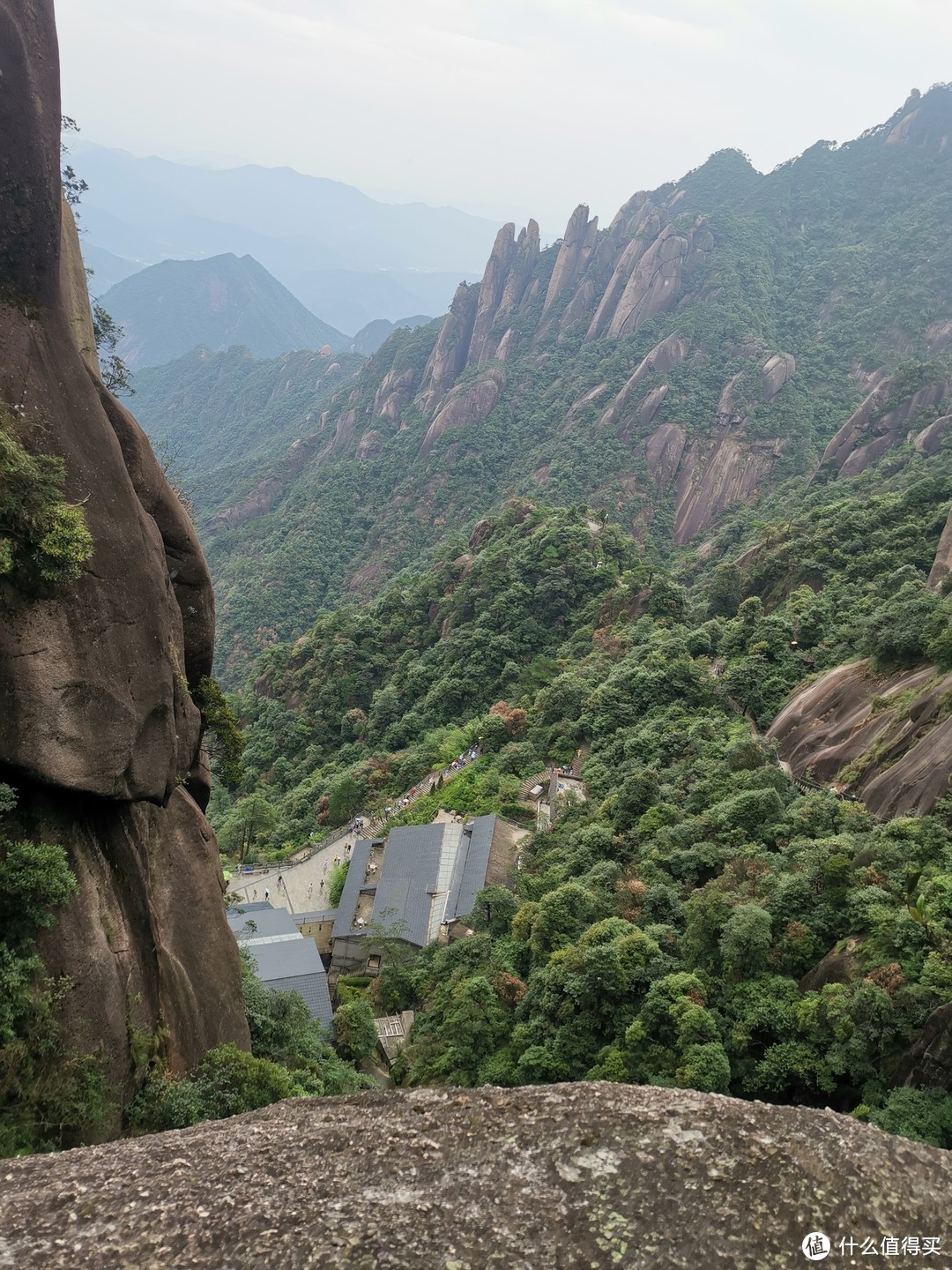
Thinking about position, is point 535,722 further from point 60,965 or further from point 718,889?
point 60,965

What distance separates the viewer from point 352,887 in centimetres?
3366

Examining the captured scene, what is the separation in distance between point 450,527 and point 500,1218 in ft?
312

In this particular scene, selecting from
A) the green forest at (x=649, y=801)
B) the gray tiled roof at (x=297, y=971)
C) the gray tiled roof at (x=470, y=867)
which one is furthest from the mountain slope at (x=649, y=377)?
the gray tiled roof at (x=297, y=971)

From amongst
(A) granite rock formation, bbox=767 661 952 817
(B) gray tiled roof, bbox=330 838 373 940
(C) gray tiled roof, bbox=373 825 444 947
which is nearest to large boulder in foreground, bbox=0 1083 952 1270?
(A) granite rock formation, bbox=767 661 952 817

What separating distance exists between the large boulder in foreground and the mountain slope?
75.1m

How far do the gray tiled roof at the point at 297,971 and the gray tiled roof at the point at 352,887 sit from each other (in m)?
3.11

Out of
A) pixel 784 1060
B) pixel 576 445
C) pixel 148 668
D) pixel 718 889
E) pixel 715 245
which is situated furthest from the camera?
pixel 715 245

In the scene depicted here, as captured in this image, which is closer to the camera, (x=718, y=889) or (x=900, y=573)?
(x=718, y=889)

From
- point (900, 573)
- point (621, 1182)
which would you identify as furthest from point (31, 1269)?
point (900, 573)

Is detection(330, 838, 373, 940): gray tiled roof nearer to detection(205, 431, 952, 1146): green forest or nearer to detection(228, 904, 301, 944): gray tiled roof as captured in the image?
detection(228, 904, 301, 944): gray tiled roof

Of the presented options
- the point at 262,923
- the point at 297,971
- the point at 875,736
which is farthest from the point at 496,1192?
the point at 262,923

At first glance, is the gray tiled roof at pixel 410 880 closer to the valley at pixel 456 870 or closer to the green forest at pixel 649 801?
the valley at pixel 456 870

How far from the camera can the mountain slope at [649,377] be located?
92312 mm

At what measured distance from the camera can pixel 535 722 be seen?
4406 cm
